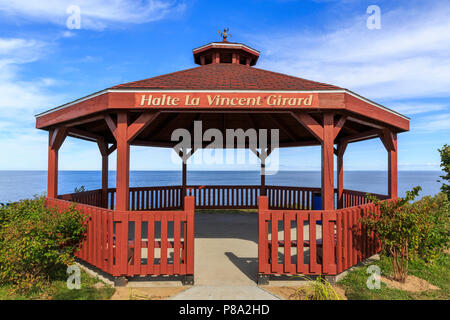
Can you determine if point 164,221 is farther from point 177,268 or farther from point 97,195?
point 97,195

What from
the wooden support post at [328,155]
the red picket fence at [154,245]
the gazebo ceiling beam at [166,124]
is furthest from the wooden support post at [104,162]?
the wooden support post at [328,155]

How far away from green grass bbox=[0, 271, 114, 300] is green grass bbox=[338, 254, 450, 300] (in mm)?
3776

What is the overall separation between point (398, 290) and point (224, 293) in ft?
9.40

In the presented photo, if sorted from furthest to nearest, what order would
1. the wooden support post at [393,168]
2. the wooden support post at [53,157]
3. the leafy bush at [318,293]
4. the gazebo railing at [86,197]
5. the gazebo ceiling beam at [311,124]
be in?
the gazebo railing at [86,197], the wooden support post at [393,168], the wooden support post at [53,157], the gazebo ceiling beam at [311,124], the leafy bush at [318,293]

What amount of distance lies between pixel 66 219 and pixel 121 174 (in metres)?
1.35

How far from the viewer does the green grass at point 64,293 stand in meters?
3.99

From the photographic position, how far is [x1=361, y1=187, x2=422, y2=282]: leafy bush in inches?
180

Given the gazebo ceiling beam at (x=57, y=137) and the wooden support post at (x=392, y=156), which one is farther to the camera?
the wooden support post at (x=392, y=156)

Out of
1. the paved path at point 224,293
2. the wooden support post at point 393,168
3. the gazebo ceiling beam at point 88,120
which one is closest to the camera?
the paved path at point 224,293

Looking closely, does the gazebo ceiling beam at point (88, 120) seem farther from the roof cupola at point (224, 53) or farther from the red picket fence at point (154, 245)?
the roof cupola at point (224, 53)

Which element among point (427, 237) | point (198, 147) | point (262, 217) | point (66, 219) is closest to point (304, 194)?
point (198, 147)

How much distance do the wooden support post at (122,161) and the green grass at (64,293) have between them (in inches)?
51.2

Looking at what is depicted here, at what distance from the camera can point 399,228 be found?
462cm

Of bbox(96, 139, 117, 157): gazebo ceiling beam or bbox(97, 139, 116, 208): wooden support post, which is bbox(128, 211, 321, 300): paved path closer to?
bbox(97, 139, 116, 208): wooden support post
